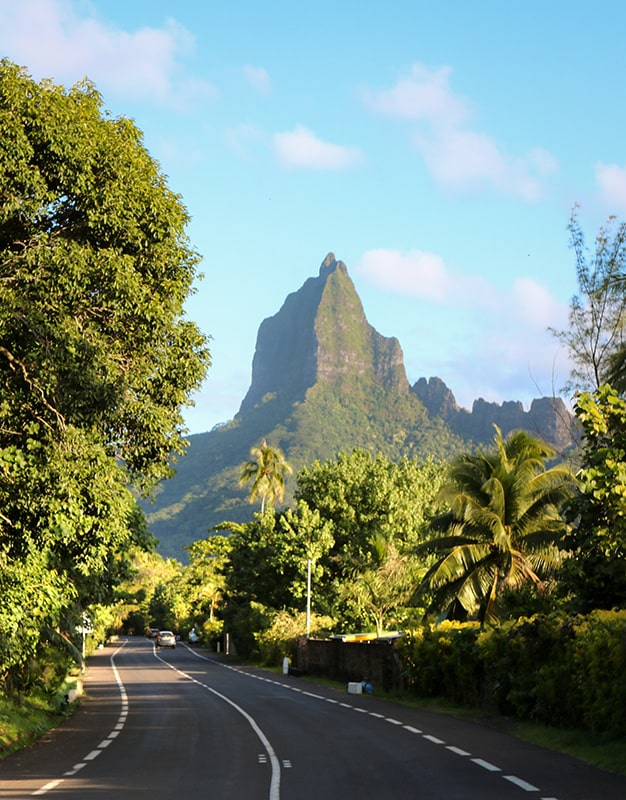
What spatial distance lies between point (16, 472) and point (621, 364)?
406 inches

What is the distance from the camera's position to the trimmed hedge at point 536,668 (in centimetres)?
1686

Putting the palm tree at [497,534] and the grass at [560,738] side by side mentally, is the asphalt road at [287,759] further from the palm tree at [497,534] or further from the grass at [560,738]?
the palm tree at [497,534]

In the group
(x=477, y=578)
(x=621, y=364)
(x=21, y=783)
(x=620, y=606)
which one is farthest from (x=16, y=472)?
(x=477, y=578)

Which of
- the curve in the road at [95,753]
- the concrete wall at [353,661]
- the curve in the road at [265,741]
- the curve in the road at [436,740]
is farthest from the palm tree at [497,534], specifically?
the curve in the road at [95,753]

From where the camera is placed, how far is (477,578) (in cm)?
3319

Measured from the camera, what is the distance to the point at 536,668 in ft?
72.1

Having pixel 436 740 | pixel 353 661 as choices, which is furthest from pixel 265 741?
pixel 353 661

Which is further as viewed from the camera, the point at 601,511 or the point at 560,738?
the point at 601,511

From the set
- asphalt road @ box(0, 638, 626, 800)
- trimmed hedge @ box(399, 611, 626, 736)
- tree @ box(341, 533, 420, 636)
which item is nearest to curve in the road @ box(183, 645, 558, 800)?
asphalt road @ box(0, 638, 626, 800)

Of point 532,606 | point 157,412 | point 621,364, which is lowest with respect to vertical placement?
point 532,606

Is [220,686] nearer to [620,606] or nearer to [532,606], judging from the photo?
[532,606]

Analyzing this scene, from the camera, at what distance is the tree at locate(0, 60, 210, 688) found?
15102mm

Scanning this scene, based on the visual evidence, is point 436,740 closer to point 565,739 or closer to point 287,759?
point 565,739

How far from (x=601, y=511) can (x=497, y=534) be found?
43.2ft
